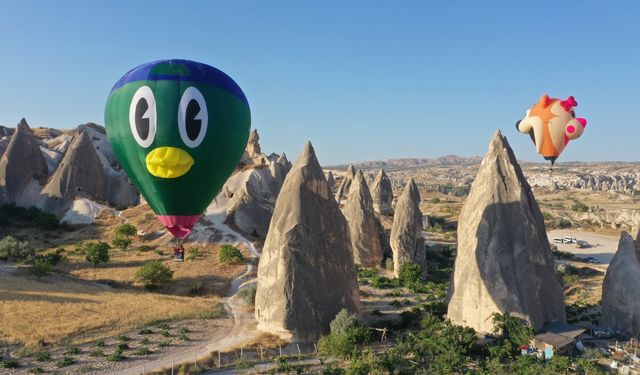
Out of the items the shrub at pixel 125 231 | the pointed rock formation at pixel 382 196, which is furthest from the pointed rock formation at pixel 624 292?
the pointed rock formation at pixel 382 196

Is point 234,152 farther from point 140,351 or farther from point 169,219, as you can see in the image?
point 140,351

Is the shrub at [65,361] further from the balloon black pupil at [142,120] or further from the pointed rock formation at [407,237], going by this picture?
the pointed rock formation at [407,237]

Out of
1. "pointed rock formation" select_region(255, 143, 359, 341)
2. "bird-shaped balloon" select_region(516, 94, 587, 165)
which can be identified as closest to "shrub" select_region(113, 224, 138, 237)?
"pointed rock formation" select_region(255, 143, 359, 341)

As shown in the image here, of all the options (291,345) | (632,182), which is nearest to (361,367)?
(291,345)

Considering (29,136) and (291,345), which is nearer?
(291,345)

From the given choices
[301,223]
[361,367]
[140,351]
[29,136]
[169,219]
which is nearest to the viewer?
[361,367]
